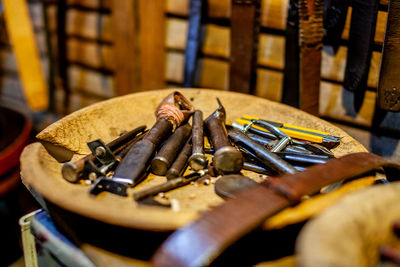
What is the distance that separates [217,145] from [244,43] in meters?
0.83

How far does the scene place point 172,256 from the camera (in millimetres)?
685

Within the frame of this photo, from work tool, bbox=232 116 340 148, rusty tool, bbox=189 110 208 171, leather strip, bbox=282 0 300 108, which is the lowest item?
rusty tool, bbox=189 110 208 171

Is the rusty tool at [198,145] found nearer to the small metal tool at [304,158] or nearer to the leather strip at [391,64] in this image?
the small metal tool at [304,158]

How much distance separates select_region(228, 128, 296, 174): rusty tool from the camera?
41.4 inches

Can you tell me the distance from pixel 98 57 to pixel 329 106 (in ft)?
5.79

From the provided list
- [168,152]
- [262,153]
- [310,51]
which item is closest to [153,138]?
[168,152]

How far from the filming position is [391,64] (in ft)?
4.23

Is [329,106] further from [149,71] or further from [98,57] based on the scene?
[98,57]

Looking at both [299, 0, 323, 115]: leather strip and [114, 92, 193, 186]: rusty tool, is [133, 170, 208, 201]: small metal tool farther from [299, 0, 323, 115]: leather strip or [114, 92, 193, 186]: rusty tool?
[299, 0, 323, 115]: leather strip

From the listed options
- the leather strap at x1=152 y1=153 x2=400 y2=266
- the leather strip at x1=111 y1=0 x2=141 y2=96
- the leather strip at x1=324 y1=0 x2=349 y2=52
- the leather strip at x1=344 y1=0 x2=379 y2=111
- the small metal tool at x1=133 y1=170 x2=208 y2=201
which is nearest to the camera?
the leather strap at x1=152 y1=153 x2=400 y2=266

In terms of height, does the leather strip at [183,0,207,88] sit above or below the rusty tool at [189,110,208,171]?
above

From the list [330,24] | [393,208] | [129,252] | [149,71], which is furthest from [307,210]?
[149,71]

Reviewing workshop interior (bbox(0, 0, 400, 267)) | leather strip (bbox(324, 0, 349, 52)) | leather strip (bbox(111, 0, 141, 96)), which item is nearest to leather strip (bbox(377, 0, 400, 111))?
workshop interior (bbox(0, 0, 400, 267))

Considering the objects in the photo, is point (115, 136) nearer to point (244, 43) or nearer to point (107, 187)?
point (107, 187)
